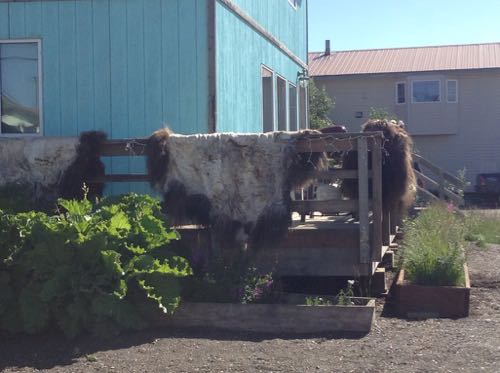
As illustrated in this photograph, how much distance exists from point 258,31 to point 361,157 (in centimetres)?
456

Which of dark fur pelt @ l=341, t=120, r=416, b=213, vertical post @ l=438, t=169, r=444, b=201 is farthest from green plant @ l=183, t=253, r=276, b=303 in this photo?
vertical post @ l=438, t=169, r=444, b=201

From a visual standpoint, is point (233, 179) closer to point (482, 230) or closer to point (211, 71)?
point (211, 71)

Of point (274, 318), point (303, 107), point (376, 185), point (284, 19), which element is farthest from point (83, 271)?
point (303, 107)

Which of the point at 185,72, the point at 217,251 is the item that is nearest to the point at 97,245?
the point at 217,251

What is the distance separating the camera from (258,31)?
37.9 feet

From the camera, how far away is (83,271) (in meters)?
6.65

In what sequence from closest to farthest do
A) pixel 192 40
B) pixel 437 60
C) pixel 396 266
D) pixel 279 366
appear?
pixel 279 366 < pixel 192 40 < pixel 396 266 < pixel 437 60

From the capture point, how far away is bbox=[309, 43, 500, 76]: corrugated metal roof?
30.0 meters

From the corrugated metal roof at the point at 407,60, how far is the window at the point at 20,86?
21.6 m

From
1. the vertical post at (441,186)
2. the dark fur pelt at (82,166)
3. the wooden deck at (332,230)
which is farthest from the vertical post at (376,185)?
the vertical post at (441,186)

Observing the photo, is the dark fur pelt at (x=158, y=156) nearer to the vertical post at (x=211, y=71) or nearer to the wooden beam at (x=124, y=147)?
the wooden beam at (x=124, y=147)

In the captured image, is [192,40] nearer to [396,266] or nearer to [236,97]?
[236,97]

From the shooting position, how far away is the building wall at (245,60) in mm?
9570

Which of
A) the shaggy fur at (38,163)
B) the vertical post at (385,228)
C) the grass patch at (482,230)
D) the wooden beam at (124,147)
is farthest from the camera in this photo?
the grass patch at (482,230)
